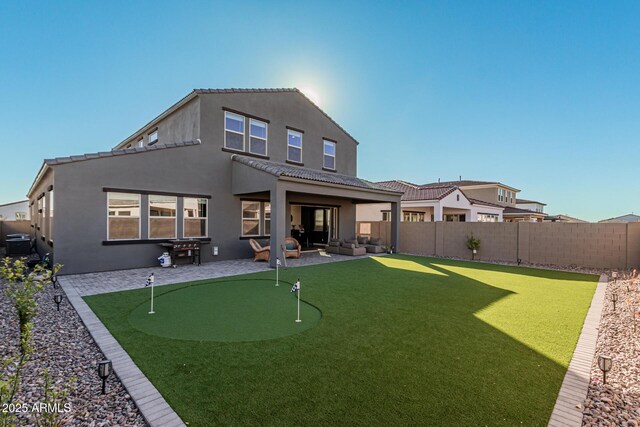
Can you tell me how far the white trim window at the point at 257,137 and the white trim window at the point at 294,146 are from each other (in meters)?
1.49

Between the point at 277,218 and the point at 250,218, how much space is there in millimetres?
3666

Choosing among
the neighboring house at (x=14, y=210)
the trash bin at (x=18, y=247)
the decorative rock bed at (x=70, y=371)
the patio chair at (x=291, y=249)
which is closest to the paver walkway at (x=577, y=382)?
the decorative rock bed at (x=70, y=371)

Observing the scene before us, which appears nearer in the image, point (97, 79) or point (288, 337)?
point (288, 337)

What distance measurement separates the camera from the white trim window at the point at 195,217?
11.8m

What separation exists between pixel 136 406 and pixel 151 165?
9.76 metres

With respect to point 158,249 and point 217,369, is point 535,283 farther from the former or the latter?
point 158,249

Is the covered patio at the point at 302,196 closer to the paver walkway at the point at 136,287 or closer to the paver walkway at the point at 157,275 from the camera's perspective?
the paver walkway at the point at 157,275

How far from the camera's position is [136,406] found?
2881 millimetres

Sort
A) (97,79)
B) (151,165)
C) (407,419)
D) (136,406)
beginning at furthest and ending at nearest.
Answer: (97,79) → (151,165) → (136,406) → (407,419)

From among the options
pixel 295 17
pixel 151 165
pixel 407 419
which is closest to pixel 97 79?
pixel 151 165

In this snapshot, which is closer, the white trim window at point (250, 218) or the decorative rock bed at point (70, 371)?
the decorative rock bed at point (70, 371)

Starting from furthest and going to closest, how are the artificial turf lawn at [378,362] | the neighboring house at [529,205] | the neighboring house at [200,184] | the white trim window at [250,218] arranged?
the neighboring house at [529,205] < the white trim window at [250,218] < the neighboring house at [200,184] < the artificial turf lawn at [378,362]

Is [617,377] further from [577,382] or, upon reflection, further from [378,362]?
[378,362]

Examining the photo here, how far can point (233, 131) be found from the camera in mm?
13219
